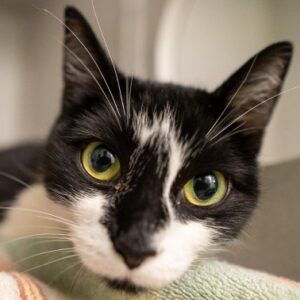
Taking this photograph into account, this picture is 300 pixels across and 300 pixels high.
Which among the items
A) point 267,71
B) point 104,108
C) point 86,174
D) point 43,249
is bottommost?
point 43,249

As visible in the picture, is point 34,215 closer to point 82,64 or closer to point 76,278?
point 76,278

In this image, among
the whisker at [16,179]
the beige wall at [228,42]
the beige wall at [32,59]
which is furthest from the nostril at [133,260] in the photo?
the beige wall at [32,59]

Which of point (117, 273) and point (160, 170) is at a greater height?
point (160, 170)

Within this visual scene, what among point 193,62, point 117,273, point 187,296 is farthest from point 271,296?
point 193,62

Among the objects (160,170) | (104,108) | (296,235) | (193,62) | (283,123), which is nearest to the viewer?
(160,170)

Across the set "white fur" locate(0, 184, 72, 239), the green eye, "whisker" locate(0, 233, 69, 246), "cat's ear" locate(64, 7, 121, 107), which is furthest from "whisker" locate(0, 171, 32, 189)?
the green eye

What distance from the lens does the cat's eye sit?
3.03 feet

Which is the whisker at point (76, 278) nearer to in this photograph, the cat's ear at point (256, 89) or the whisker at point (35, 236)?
the whisker at point (35, 236)

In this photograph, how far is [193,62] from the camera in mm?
2082

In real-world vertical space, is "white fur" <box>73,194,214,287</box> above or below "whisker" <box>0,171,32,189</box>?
above

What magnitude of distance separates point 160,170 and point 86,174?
166mm

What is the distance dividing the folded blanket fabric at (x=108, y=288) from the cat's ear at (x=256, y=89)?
0.36 m

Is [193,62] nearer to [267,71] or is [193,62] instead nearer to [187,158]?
[267,71]

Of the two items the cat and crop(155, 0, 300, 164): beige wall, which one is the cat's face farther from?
crop(155, 0, 300, 164): beige wall
